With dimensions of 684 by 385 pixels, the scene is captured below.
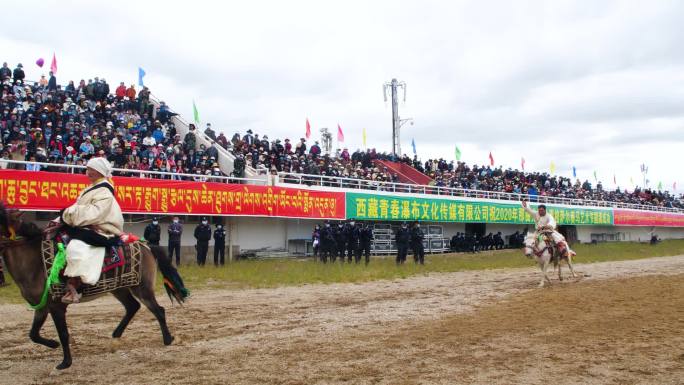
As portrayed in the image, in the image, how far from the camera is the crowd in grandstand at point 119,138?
19938mm

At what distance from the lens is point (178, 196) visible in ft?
71.2

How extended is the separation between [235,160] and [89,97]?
23.1ft

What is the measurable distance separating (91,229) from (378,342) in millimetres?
3935

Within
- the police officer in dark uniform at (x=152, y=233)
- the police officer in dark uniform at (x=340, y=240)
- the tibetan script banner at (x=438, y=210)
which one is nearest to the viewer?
the police officer in dark uniform at (x=152, y=233)

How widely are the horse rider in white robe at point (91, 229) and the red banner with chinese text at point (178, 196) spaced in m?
10.6

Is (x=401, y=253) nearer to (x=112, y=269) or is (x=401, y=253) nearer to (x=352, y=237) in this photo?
(x=352, y=237)

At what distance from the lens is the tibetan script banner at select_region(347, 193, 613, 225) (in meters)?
29.1

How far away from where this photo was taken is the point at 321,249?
23.7m

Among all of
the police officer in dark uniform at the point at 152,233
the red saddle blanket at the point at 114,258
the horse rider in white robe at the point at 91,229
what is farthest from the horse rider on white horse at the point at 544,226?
the police officer in dark uniform at the point at 152,233

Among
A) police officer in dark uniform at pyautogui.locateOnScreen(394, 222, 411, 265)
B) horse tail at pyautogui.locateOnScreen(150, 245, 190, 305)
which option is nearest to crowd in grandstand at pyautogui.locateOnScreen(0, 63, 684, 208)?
police officer in dark uniform at pyautogui.locateOnScreen(394, 222, 411, 265)

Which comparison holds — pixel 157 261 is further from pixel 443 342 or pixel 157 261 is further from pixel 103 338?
pixel 443 342

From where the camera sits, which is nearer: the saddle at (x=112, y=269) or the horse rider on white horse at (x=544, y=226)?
the saddle at (x=112, y=269)

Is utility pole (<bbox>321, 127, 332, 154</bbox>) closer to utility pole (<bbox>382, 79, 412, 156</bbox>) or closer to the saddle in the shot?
utility pole (<bbox>382, 79, 412, 156</bbox>)

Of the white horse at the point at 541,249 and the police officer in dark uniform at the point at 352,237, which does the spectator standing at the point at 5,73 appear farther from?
the white horse at the point at 541,249
